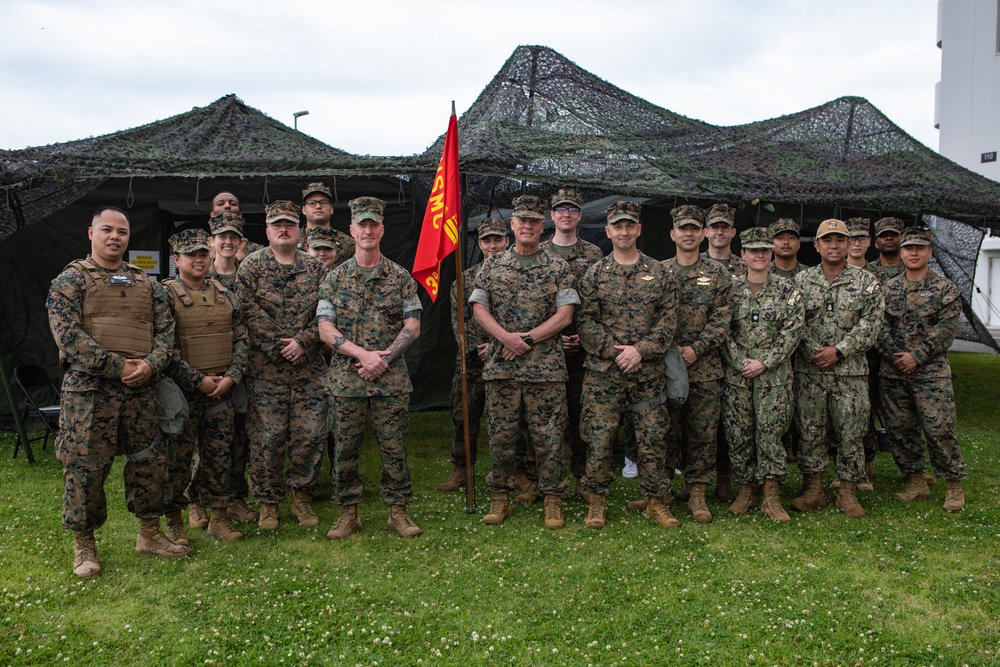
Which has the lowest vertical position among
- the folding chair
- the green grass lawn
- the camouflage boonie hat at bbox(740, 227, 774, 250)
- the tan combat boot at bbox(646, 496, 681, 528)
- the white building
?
the green grass lawn

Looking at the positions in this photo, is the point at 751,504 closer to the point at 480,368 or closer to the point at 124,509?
the point at 480,368

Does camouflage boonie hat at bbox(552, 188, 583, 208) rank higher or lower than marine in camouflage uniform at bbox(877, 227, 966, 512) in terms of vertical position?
higher

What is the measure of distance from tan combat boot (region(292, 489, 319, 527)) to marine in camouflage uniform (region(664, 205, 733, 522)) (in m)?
2.73

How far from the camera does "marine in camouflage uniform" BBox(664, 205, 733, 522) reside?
536 centimetres

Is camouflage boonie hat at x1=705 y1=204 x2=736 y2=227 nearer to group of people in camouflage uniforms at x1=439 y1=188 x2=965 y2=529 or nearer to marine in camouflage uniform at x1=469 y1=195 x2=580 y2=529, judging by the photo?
group of people in camouflage uniforms at x1=439 y1=188 x2=965 y2=529

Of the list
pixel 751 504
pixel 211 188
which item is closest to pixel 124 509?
pixel 211 188

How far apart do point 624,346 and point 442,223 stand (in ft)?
5.16

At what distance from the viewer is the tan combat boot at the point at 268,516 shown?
5.20 meters

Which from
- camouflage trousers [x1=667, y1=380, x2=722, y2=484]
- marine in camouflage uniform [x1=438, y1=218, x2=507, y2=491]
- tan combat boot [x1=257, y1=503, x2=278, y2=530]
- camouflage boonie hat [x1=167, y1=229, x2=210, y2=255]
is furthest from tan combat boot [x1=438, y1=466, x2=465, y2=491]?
camouflage boonie hat [x1=167, y1=229, x2=210, y2=255]

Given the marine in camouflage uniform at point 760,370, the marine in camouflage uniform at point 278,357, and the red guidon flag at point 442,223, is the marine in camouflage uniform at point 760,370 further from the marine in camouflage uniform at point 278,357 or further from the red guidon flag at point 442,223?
the marine in camouflage uniform at point 278,357

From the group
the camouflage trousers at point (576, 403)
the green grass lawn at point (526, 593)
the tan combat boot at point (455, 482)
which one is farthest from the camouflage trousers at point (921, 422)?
the tan combat boot at point (455, 482)

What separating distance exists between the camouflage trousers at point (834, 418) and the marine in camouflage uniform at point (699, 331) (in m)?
0.64

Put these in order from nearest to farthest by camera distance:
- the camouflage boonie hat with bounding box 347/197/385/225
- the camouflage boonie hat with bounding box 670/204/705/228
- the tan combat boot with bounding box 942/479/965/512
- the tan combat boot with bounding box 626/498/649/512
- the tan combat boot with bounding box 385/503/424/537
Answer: the camouflage boonie hat with bounding box 347/197/385/225 → the tan combat boot with bounding box 385/503/424/537 → the camouflage boonie hat with bounding box 670/204/705/228 → the tan combat boot with bounding box 942/479/965/512 → the tan combat boot with bounding box 626/498/649/512

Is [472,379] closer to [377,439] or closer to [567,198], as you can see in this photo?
[377,439]
